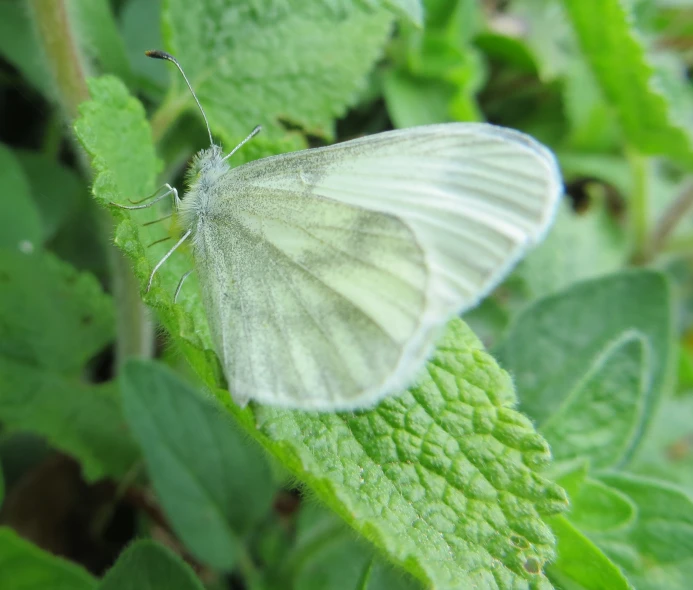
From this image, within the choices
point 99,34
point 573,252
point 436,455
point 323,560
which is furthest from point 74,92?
point 573,252

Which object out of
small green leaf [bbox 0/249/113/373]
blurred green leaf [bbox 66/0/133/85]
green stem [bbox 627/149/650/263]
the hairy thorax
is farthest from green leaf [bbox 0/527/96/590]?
green stem [bbox 627/149/650/263]

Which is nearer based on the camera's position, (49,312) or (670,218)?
(49,312)

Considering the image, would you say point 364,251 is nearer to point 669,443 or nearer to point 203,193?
point 203,193

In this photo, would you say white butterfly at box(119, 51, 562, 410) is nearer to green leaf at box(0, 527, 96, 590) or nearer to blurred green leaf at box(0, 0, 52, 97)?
green leaf at box(0, 527, 96, 590)

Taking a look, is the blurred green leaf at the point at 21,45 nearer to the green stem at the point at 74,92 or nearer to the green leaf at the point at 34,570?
the green stem at the point at 74,92

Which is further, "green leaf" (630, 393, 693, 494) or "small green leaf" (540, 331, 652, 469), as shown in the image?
"green leaf" (630, 393, 693, 494)

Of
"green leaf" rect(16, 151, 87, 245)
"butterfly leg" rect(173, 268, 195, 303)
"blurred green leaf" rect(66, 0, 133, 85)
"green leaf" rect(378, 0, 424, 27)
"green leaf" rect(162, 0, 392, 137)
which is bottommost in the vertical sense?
"green leaf" rect(16, 151, 87, 245)

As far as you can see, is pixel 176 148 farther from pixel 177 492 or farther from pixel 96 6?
pixel 177 492
